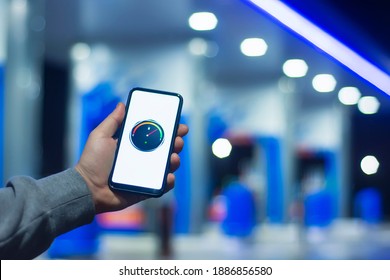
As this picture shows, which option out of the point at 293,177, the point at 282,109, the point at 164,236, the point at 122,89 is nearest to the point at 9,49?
the point at 122,89

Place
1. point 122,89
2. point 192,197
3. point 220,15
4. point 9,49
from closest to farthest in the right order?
1. point 9,49
2. point 220,15
3. point 122,89
4. point 192,197

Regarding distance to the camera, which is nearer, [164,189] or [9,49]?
[164,189]

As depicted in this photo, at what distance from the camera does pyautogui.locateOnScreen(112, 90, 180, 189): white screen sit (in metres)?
0.78

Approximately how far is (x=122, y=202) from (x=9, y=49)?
13.4 feet

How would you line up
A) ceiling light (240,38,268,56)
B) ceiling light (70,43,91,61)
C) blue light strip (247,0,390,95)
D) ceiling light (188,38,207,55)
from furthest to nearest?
ceiling light (188,38,207,55) → ceiling light (240,38,268,56) → ceiling light (70,43,91,61) → blue light strip (247,0,390,95)

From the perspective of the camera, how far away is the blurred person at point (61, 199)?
2.31 ft

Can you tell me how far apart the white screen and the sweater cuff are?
45mm

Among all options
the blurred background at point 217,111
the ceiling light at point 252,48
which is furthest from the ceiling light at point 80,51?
the ceiling light at point 252,48

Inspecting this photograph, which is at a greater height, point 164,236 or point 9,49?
point 9,49

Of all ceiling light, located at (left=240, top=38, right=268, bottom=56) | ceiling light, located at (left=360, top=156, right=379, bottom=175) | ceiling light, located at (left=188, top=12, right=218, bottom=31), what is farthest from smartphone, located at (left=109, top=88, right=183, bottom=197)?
ceiling light, located at (left=240, top=38, right=268, bottom=56)

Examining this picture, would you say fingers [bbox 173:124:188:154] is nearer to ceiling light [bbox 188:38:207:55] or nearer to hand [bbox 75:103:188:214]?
hand [bbox 75:103:188:214]

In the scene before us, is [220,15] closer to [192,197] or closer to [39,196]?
[192,197]

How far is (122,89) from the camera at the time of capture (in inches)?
242
